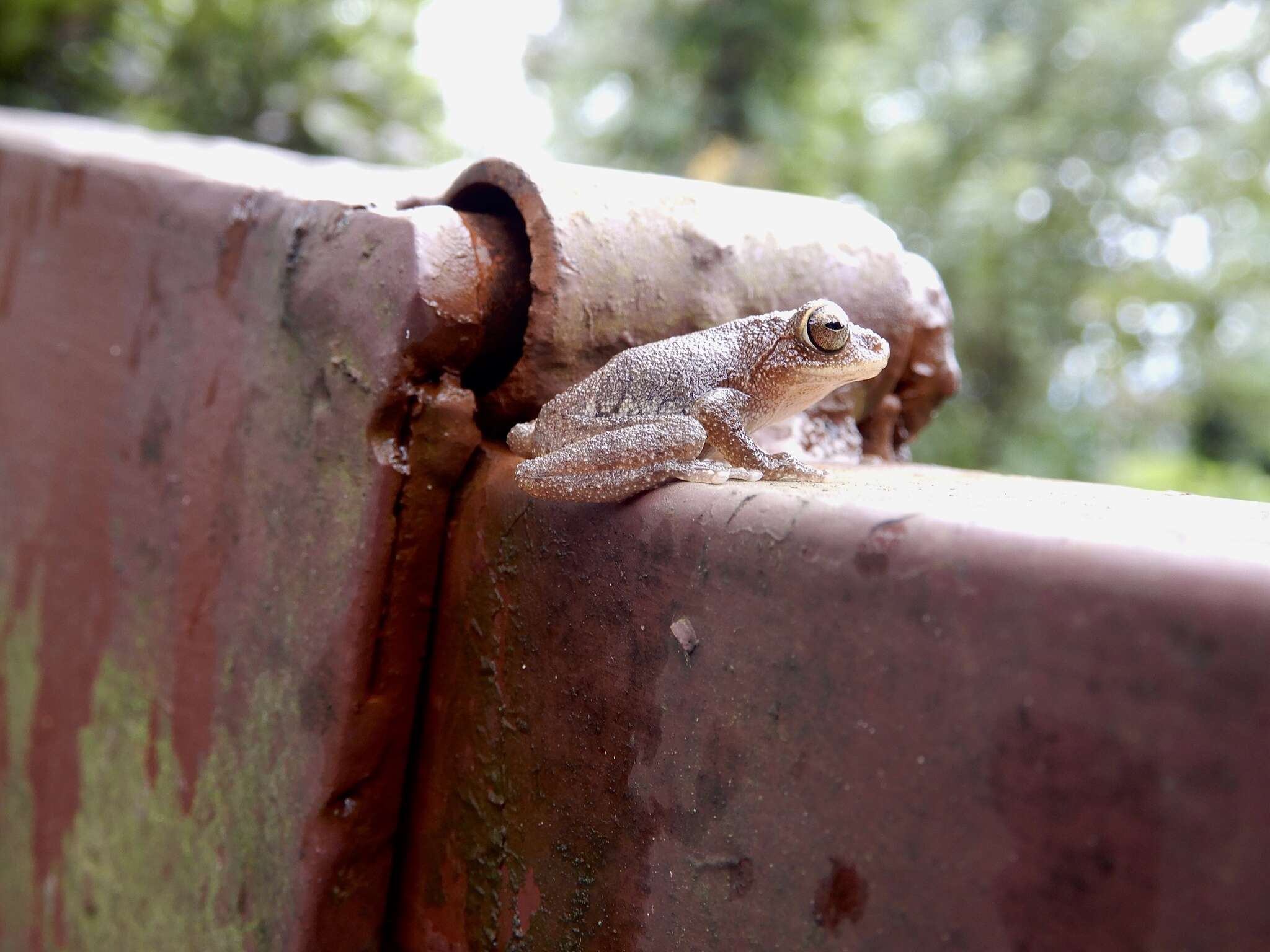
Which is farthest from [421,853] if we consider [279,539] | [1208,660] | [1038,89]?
[1038,89]

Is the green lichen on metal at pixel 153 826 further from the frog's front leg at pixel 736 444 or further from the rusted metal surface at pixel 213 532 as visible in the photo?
the frog's front leg at pixel 736 444

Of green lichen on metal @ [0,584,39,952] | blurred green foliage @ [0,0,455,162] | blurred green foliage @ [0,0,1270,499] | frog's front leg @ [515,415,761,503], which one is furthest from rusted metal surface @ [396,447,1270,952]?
blurred green foliage @ [0,0,1270,499]

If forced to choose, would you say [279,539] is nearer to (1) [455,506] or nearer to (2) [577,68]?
(1) [455,506]

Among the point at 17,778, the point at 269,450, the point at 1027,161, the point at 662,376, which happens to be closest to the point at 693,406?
the point at 662,376

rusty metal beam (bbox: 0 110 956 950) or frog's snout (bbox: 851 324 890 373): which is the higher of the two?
frog's snout (bbox: 851 324 890 373)

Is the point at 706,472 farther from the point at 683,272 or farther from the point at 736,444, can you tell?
the point at 683,272

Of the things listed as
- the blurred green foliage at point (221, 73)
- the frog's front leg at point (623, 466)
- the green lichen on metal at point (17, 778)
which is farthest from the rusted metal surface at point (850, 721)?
the blurred green foliage at point (221, 73)

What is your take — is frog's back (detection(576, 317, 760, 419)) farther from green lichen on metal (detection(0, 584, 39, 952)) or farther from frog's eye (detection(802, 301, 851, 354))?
green lichen on metal (detection(0, 584, 39, 952))
